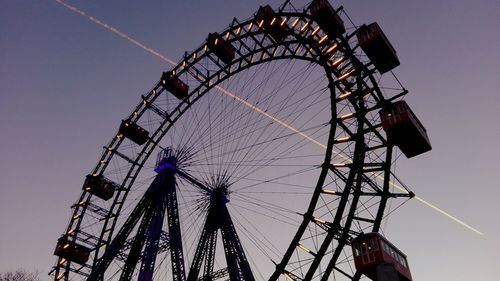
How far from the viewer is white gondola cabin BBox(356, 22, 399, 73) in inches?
885

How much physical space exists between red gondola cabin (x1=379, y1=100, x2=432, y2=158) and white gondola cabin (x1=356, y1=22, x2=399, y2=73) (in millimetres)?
2684

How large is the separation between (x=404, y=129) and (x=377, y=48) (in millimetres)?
4640

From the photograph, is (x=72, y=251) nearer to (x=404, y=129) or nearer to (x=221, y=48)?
(x=221, y=48)

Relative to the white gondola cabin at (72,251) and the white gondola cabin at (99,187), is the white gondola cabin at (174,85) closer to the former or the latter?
the white gondola cabin at (99,187)

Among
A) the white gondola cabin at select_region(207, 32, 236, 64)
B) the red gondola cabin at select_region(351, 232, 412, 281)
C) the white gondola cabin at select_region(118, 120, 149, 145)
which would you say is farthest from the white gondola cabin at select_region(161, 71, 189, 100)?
the red gondola cabin at select_region(351, 232, 412, 281)

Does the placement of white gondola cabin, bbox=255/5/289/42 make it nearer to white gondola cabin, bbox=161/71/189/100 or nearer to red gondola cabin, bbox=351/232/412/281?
white gondola cabin, bbox=161/71/189/100

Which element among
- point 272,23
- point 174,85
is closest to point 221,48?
point 272,23

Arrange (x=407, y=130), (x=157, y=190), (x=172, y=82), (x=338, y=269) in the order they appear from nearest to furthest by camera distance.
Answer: (x=338, y=269) < (x=407, y=130) < (x=157, y=190) < (x=172, y=82)

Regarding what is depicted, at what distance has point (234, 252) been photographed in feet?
71.8

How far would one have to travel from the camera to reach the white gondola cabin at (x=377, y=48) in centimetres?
2248

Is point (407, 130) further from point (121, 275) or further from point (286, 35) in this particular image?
point (121, 275)

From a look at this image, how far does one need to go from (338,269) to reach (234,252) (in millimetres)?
5394

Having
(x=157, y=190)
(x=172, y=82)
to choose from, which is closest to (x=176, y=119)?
(x=172, y=82)

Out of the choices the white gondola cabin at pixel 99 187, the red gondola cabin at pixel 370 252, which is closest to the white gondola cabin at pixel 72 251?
the white gondola cabin at pixel 99 187
